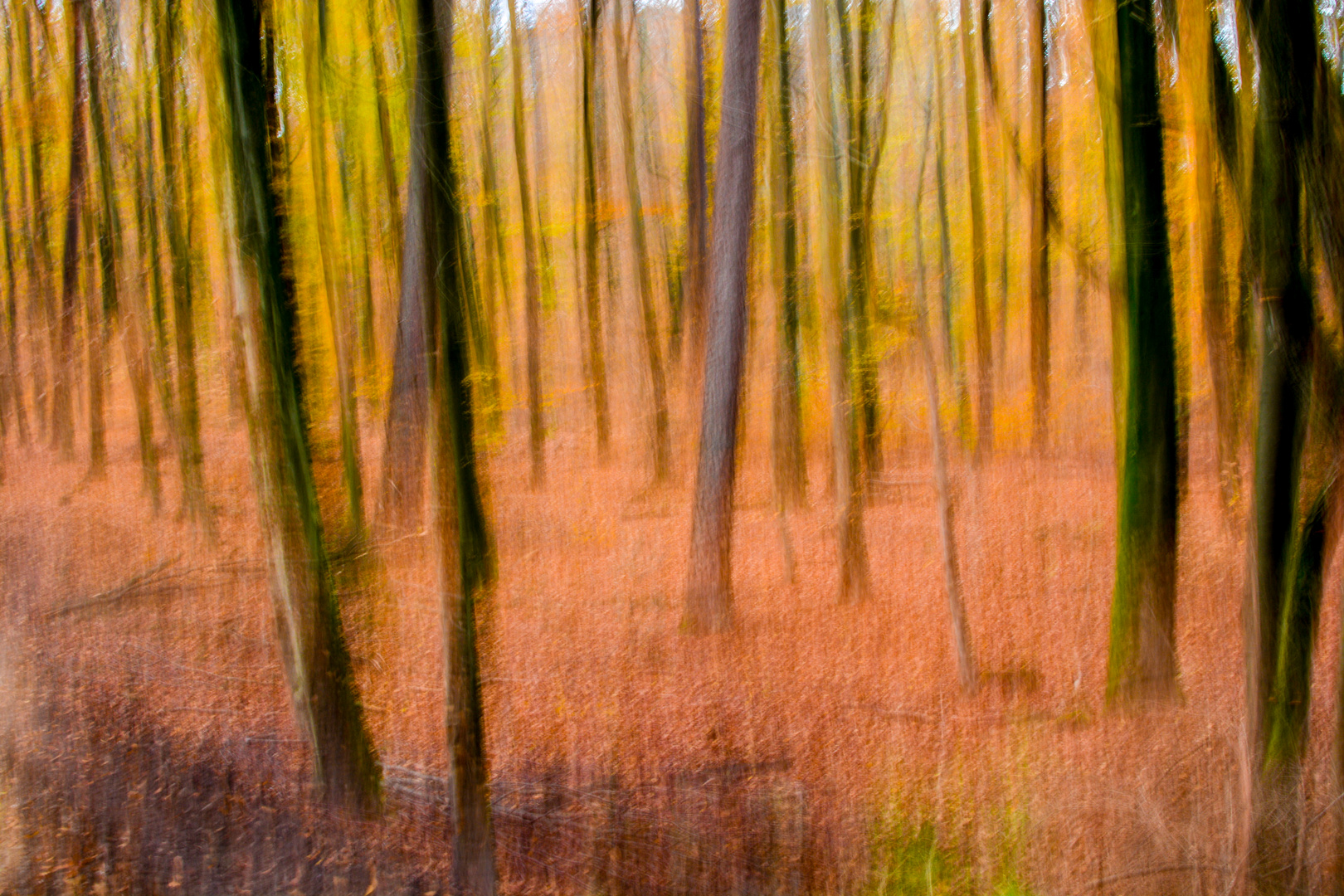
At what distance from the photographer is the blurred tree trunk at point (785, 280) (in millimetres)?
2311

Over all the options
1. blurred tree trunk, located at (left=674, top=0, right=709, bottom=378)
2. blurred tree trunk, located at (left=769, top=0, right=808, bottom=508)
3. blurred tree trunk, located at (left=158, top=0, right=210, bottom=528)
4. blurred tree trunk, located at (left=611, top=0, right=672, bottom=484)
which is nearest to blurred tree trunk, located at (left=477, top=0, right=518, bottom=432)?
blurred tree trunk, located at (left=611, top=0, right=672, bottom=484)

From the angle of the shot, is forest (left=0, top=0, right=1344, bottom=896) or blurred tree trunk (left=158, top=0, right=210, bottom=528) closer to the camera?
forest (left=0, top=0, right=1344, bottom=896)

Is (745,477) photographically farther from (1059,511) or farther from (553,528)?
(1059,511)

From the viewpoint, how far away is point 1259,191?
225 cm

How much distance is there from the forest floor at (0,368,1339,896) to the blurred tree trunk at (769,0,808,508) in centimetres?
8

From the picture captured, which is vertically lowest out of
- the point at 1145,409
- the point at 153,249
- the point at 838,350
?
the point at 1145,409

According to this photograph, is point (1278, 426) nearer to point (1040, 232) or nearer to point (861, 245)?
point (1040, 232)

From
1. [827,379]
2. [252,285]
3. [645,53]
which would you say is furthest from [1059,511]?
[252,285]

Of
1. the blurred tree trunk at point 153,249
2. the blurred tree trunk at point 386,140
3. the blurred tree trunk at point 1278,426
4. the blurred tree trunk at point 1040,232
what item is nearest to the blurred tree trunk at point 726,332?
the blurred tree trunk at point 1040,232

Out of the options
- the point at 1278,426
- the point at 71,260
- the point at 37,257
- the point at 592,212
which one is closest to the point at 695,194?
the point at 592,212

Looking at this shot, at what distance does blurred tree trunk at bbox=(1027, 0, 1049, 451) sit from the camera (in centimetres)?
226

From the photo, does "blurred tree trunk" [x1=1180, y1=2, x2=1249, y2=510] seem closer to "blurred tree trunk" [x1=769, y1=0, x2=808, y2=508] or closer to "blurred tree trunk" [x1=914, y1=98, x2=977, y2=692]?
"blurred tree trunk" [x1=914, y1=98, x2=977, y2=692]

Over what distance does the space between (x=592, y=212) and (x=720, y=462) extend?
1.07 metres

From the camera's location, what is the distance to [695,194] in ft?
8.00
